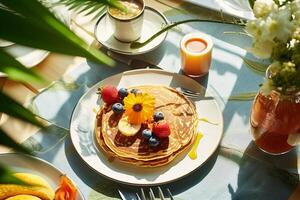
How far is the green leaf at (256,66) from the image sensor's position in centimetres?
111

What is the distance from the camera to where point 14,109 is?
0.25 m

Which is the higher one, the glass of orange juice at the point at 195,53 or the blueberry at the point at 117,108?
the glass of orange juice at the point at 195,53

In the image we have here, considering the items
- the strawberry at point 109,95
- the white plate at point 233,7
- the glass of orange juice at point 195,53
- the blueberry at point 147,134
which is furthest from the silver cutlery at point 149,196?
the white plate at point 233,7

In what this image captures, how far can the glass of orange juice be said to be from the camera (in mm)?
1092

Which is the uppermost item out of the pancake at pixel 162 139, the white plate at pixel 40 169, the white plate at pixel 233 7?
the white plate at pixel 233 7

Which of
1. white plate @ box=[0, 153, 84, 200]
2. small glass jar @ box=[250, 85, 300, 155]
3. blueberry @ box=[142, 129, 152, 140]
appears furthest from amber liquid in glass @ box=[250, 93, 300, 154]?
white plate @ box=[0, 153, 84, 200]

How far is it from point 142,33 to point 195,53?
19 centimetres

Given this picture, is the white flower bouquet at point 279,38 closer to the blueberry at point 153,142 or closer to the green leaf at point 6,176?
the blueberry at point 153,142

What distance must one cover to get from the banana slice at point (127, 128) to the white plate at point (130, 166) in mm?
68

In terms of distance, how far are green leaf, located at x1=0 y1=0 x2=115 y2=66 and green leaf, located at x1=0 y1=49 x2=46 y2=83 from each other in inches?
0.4

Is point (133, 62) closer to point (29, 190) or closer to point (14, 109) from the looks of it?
point (29, 190)

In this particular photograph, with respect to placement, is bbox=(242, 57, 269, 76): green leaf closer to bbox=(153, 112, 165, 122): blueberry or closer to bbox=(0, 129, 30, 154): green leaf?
bbox=(153, 112, 165, 122): blueberry

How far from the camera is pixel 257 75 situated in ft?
3.64

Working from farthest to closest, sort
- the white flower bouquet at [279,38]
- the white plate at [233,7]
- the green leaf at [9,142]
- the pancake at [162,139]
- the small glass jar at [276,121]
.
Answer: the white plate at [233,7] < the pancake at [162,139] < the small glass jar at [276,121] < the white flower bouquet at [279,38] < the green leaf at [9,142]
